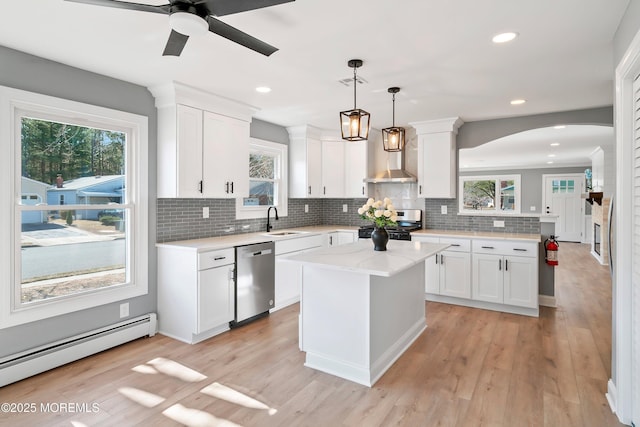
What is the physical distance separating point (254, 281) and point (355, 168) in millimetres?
2501

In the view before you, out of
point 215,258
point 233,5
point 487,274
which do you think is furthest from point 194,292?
point 487,274

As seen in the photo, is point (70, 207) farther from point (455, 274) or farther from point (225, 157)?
point (455, 274)

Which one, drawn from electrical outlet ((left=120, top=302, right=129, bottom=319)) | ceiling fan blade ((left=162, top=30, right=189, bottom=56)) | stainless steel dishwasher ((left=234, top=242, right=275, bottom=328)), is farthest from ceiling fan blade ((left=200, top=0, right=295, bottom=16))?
electrical outlet ((left=120, top=302, right=129, bottom=319))

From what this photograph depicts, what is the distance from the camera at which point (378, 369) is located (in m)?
2.73

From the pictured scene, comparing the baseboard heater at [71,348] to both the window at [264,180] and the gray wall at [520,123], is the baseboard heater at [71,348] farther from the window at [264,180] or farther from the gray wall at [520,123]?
the gray wall at [520,123]

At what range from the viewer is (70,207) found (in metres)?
3.04

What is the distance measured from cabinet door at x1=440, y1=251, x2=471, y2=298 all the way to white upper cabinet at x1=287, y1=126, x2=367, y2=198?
1.59 m

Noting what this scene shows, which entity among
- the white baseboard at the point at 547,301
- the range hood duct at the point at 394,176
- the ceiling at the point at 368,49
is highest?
the ceiling at the point at 368,49

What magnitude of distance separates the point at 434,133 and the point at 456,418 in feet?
11.9

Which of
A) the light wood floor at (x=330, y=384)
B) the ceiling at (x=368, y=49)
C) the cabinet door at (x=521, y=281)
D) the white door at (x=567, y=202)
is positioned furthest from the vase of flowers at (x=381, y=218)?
the white door at (x=567, y=202)

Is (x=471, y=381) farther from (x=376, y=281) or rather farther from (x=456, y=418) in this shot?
(x=376, y=281)

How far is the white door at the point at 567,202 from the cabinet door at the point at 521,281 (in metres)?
6.23

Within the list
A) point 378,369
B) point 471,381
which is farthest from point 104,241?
point 471,381

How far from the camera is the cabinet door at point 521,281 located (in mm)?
4113
